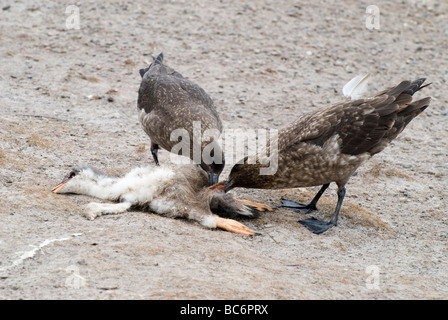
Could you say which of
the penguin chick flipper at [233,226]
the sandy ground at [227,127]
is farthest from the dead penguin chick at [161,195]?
the sandy ground at [227,127]

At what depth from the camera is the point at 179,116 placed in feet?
20.2

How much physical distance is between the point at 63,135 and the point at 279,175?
288 cm

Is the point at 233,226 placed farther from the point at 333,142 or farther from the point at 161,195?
the point at 333,142

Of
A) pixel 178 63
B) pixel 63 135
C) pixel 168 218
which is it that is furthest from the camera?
pixel 178 63

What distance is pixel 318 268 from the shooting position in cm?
447

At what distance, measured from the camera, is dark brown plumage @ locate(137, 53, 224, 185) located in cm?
580

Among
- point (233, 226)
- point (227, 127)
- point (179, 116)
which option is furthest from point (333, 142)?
point (227, 127)

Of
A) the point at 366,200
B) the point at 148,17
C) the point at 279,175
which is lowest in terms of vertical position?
the point at 366,200

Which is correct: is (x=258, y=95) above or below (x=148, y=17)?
below

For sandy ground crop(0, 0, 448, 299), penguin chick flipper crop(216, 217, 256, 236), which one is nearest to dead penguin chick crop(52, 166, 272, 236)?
penguin chick flipper crop(216, 217, 256, 236)

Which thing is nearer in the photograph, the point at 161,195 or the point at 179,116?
the point at 161,195

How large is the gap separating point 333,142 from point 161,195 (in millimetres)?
1725

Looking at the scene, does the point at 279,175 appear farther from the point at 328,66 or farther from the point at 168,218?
the point at 328,66

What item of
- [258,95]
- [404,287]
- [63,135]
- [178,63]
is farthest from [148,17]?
[404,287]
